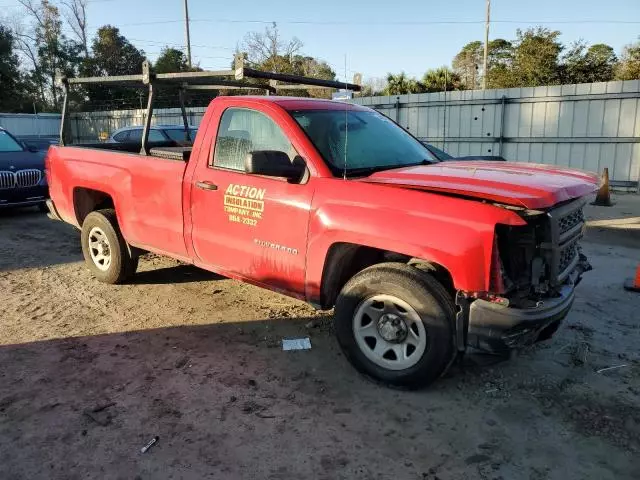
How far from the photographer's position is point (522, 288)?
3.24 m

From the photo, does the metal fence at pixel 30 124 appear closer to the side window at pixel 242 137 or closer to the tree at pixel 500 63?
the tree at pixel 500 63

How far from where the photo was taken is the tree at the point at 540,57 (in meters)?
25.1

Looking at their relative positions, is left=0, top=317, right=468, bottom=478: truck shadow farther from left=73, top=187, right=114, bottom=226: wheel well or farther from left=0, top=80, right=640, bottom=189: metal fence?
left=0, top=80, right=640, bottom=189: metal fence

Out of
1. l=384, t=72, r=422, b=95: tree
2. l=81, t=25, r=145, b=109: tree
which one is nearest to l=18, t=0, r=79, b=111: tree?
l=81, t=25, r=145, b=109: tree

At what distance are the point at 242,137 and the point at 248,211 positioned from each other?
0.63m

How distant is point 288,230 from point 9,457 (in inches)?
84.6

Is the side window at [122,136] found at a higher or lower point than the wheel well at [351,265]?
higher

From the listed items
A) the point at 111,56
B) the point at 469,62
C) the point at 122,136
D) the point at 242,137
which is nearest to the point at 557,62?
the point at 469,62

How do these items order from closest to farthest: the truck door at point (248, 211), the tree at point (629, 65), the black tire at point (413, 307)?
the black tire at point (413, 307)
the truck door at point (248, 211)
the tree at point (629, 65)

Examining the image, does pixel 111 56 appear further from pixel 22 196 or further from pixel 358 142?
pixel 358 142

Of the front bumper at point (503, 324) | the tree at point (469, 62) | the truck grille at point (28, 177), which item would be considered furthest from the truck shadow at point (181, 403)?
the tree at point (469, 62)

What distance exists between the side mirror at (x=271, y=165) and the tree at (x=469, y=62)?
35.6 m

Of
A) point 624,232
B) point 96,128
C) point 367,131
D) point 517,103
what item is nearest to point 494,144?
point 517,103

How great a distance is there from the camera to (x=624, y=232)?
8500 mm
